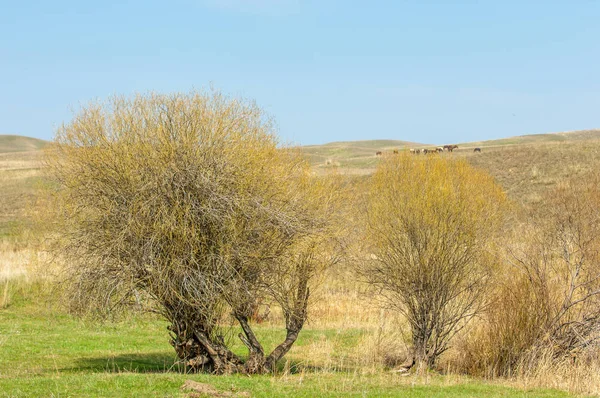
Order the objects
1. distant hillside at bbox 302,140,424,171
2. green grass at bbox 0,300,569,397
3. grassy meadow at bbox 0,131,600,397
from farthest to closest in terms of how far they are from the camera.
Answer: distant hillside at bbox 302,140,424,171
grassy meadow at bbox 0,131,600,397
green grass at bbox 0,300,569,397

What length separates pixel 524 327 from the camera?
1875 centimetres

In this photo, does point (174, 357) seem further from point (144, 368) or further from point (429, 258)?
point (429, 258)

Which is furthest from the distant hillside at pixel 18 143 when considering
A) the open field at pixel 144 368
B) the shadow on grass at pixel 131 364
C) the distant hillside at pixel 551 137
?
the shadow on grass at pixel 131 364

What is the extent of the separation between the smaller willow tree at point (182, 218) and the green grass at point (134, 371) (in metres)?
1.31

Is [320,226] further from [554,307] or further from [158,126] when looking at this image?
[554,307]

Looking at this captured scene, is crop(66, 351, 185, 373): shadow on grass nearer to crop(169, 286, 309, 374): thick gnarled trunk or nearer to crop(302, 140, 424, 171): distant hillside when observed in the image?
crop(169, 286, 309, 374): thick gnarled trunk

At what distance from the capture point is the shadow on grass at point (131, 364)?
17469 mm

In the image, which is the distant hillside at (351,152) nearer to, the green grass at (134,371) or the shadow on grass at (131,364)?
the green grass at (134,371)

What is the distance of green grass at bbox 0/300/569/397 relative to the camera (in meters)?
13.4

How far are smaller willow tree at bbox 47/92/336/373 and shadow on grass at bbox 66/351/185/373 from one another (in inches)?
46.6

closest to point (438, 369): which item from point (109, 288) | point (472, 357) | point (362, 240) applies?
point (472, 357)

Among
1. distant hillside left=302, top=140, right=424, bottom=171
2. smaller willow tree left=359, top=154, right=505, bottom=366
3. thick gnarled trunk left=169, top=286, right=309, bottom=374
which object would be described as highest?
distant hillside left=302, top=140, right=424, bottom=171

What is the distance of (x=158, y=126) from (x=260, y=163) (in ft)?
8.39

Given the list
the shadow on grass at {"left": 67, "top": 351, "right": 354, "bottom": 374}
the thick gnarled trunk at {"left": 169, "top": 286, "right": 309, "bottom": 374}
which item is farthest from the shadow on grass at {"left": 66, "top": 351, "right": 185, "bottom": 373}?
the thick gnarled trunk at {"left": 169, "top": 286, "right": 309, "bottom": 374}
